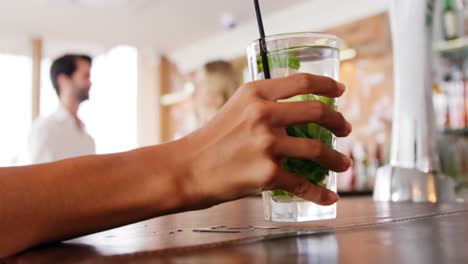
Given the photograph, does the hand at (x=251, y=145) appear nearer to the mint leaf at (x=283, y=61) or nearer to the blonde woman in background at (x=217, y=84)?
the mint leaf at (x=283, y=61)

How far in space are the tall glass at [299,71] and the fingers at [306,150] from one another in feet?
0.09

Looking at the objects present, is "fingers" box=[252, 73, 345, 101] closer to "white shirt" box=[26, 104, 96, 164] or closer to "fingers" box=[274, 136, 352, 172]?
"fingers" box=[274, 136, 352, 172]

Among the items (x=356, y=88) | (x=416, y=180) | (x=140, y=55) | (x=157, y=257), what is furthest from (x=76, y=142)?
(x=140, y=55)

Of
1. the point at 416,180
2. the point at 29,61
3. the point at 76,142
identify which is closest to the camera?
the point at 416,180

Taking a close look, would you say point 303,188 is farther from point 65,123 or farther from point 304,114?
point 65,123

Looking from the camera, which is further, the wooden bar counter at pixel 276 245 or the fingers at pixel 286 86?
the fingers at pixel 286 86

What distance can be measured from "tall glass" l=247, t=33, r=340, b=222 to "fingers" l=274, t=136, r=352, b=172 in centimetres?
3

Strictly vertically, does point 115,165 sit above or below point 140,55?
below

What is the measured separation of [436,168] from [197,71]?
16.0 feet

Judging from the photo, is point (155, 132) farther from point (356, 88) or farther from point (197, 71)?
point (356, 88)

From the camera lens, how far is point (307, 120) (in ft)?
1.75

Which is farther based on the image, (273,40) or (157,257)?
(273,40)

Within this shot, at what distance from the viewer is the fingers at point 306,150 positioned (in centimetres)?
52

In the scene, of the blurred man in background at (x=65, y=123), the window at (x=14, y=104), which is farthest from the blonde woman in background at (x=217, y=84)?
the blurred man in background at (x=65, y=123)
